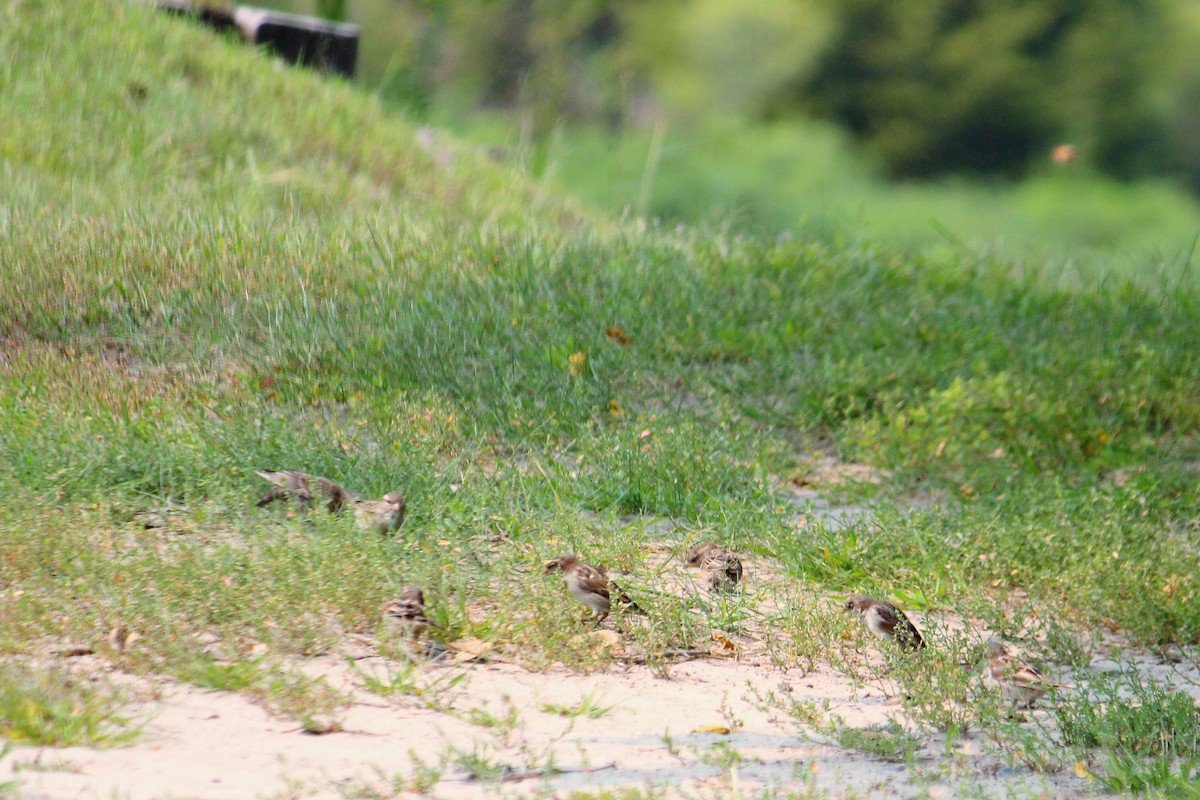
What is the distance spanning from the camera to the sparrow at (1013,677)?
416 centimetres

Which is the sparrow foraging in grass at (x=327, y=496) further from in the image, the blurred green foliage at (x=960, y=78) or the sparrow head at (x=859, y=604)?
the blurred green foliage at (x=960, y=78)

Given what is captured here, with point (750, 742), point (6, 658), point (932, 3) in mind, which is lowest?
point (6, 658)

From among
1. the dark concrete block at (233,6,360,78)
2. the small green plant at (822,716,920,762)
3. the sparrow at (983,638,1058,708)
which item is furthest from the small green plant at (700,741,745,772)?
the dark concrete block at (233,6,360,78)

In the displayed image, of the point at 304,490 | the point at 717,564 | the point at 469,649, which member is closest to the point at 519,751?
the point at 469,649

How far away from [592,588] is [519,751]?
40.4 inches

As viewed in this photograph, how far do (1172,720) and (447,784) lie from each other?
7.65ft

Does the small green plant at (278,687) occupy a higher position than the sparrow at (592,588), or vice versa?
the sparrow at (592,588)

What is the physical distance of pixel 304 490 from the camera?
4992mm

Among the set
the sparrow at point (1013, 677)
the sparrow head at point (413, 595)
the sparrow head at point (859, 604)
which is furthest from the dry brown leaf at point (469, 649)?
the sparrow at point (1013, 677)

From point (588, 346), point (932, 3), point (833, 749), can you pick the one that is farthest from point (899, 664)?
point (932, 3)

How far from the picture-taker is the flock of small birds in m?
4.22

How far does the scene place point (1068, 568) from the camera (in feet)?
17.3

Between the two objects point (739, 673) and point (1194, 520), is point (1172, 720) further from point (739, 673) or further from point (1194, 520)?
point (1194, 520)

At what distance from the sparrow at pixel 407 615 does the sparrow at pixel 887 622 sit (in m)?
1.66
